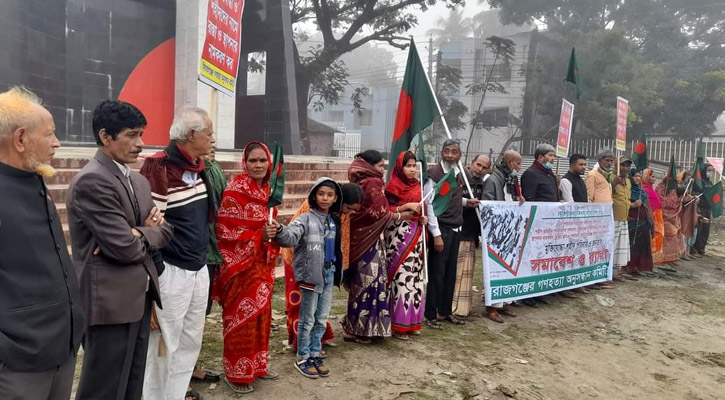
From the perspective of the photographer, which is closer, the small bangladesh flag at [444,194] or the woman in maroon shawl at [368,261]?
the woman in maroon shawl at [368,261]

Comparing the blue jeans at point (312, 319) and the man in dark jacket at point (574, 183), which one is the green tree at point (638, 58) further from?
the blue jeans at point (312, 319)

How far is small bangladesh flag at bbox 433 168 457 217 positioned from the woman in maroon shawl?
55 centimetres

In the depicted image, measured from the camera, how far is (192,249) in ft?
8.70

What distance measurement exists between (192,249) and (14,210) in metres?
1.11

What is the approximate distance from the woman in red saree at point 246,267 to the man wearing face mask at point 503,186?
2.75 meters

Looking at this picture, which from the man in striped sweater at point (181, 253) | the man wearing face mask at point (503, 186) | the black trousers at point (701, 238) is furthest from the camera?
the black trousers at point (701, 238)

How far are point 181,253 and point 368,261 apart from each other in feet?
5.85

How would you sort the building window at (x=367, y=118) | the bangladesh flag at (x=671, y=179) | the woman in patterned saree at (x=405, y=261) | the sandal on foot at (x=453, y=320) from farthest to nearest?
the building window at (x=367, y=118) → the bangladesh flag at (x=671, y=179) → the sandal on foot at (x=453, y=320) → the woman in patterned saree at (x=405, y=261)

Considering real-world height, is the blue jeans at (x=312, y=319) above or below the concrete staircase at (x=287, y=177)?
below

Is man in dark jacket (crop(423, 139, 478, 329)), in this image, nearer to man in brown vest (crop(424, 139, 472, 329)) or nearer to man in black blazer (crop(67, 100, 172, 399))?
man in brown vest (crop(424, 139, 472, 329))

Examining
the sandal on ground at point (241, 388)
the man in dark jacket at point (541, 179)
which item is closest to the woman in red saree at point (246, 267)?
the sandal on ground at point (241, 388)

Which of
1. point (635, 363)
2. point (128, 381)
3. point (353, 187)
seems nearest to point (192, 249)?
point (128, 381)

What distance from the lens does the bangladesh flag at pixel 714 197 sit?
985 centimetres

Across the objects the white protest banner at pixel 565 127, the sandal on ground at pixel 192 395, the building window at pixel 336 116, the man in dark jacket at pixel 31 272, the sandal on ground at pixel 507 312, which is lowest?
the sandal on ground at pixel 507 312
